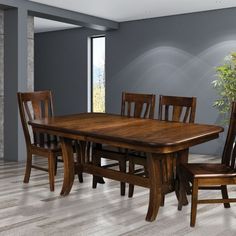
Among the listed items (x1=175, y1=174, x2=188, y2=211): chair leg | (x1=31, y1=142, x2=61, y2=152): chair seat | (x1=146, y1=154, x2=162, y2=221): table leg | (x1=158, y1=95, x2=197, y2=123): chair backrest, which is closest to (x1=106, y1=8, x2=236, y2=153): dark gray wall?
(x1=158, y1=95, x2=197, y2=123): chair backrest

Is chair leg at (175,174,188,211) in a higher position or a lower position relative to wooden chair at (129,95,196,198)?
Answer: lower

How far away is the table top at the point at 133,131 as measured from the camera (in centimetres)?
245

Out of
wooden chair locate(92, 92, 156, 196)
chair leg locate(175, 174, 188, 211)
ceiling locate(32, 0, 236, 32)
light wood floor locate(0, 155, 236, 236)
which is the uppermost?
ceiling locate(32, 0, 236, 32)

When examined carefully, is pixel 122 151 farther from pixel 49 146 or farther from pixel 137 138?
pixel 137 138

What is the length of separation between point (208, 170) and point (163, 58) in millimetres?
3782

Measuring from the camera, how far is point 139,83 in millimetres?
6523

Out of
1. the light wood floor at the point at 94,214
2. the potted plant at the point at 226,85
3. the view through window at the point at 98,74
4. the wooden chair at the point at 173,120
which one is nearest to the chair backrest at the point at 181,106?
the wooden chair at the point at 173,120

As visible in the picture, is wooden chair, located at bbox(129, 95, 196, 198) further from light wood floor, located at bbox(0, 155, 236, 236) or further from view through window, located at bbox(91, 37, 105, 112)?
view through window, located at bbox(91, 37, 105, 112)

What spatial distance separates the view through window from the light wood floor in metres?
3.72

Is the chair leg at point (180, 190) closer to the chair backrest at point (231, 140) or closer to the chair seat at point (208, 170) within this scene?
the chair seat at point (208, 170)

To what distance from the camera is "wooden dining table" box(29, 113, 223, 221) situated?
248 cm

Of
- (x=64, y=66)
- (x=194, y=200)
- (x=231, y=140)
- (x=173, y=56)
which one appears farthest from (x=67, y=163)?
(x=64, y=66)

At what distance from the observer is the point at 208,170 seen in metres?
2.68

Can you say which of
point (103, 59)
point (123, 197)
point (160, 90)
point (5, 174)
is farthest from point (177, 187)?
point (103, 59)
